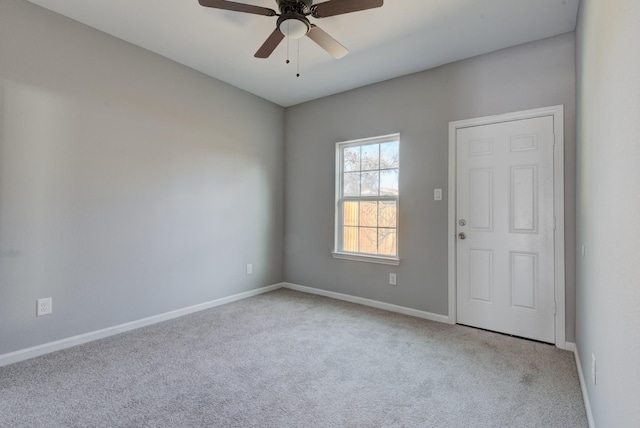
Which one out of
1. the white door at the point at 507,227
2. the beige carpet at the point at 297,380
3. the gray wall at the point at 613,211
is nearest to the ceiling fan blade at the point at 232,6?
the gray wall at the point at 613,211

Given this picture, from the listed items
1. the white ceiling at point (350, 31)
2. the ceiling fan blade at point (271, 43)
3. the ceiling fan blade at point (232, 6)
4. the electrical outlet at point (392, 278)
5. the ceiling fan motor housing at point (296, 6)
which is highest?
the white ceiling at point (350, 31)

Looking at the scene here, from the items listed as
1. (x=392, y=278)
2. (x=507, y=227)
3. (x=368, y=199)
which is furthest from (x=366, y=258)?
(x=507, y=227)

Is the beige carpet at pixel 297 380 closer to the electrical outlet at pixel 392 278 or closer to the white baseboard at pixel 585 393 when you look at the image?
the white baseboard at pixel 585 393

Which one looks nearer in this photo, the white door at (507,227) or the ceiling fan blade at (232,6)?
the ceiling fan blade at (232,6)

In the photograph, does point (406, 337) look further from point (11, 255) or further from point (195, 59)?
point (195, 59)

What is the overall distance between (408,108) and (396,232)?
4.65 ft

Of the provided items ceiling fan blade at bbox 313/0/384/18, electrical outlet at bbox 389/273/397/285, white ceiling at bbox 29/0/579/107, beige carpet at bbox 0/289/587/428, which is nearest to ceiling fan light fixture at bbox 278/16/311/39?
ceiling fan blade at bbox 313/0/384/18

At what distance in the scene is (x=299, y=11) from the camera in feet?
6.81

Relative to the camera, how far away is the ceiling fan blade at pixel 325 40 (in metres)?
2.19

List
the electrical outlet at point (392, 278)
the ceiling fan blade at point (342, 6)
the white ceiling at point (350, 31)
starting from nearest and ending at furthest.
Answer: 1. the ceiling fan blade at point (342, 6)
2. the white ceiling at point (350, 31)
3. the electrical outlet at point (392, 278)

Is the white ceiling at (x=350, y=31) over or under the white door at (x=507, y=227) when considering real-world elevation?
over

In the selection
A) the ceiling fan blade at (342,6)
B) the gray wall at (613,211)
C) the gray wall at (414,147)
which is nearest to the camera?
the gray wall at (613,211)

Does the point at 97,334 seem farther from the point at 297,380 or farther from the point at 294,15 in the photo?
the point at 294,15

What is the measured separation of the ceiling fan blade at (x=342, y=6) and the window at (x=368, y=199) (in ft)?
5.88
